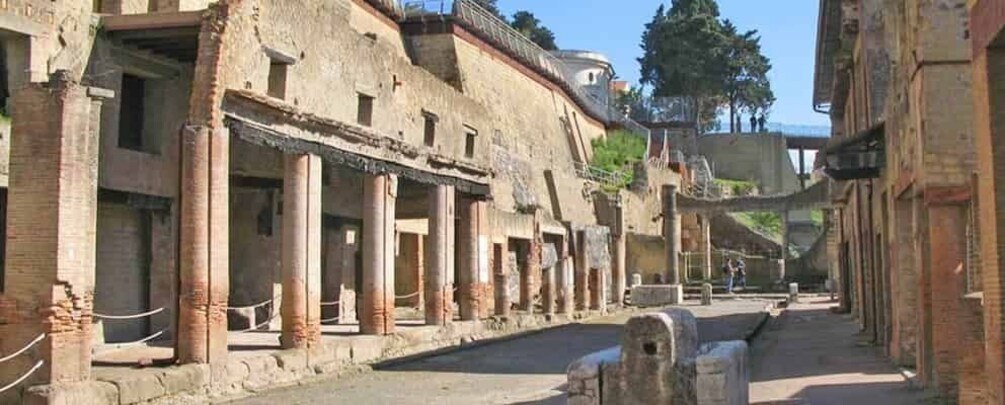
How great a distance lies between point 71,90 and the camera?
12.4 meters

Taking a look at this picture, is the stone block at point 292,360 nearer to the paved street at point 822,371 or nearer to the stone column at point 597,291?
the paved street at point 822,371

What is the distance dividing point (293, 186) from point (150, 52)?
9.85 feet

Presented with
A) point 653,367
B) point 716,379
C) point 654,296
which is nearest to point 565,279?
point 654,296

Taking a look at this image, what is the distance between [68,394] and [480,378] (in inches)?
262

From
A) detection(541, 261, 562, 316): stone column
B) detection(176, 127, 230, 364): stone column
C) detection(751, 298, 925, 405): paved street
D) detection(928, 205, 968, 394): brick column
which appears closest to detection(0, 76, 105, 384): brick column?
detection(176, 127, 230, 364): stone column

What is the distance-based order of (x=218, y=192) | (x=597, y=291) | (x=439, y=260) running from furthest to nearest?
(x=597, y=291) < (x=439, y=260) < (x=218, y=192)

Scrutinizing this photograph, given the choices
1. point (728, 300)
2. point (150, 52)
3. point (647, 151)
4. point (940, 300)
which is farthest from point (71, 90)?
point (647, 151)

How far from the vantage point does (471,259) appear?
83.6 feet

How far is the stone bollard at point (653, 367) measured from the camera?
10203mm

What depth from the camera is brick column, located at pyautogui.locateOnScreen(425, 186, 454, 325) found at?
77.0 ft

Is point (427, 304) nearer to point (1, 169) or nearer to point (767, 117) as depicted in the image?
point (1, 169)

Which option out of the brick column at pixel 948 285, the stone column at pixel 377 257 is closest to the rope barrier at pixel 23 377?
the stone column at pixel 377 257

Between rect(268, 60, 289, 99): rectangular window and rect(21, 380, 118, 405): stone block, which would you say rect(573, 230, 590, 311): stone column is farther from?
rect(21, 380, 118, 405): stone block

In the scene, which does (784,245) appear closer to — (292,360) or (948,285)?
(292,360)
